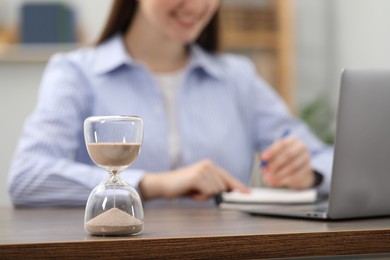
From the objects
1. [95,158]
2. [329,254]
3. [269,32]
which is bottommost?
[329,254]

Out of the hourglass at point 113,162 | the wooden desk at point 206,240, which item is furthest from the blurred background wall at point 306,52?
the hourglass at point 113,162

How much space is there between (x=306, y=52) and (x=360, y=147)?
10.00ft

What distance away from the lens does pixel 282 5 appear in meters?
4.15

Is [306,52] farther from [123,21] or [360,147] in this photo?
[360,147]

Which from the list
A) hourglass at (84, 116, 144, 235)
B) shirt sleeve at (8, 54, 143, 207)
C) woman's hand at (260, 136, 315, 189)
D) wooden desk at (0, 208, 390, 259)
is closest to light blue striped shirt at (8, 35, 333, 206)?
shirt sleeve at (8, 54, 143, 207)

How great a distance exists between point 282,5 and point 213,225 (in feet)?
9.90

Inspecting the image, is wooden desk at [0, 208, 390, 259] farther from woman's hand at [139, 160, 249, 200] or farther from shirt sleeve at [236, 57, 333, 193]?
shirt sleeve at [236, 57, 333, 193]

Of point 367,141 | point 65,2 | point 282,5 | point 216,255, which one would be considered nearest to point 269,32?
point 282,5

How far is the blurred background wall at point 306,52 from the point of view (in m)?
3.81

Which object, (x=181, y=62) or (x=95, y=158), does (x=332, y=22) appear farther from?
(x=95, y=158)

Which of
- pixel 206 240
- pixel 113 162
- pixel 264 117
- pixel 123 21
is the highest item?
pixel 123 21

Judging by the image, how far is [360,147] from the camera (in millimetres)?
1299

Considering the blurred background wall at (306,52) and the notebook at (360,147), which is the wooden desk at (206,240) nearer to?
the notebook at (360,147)

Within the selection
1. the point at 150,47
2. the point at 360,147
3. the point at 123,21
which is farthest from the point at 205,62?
the point at 360,147
